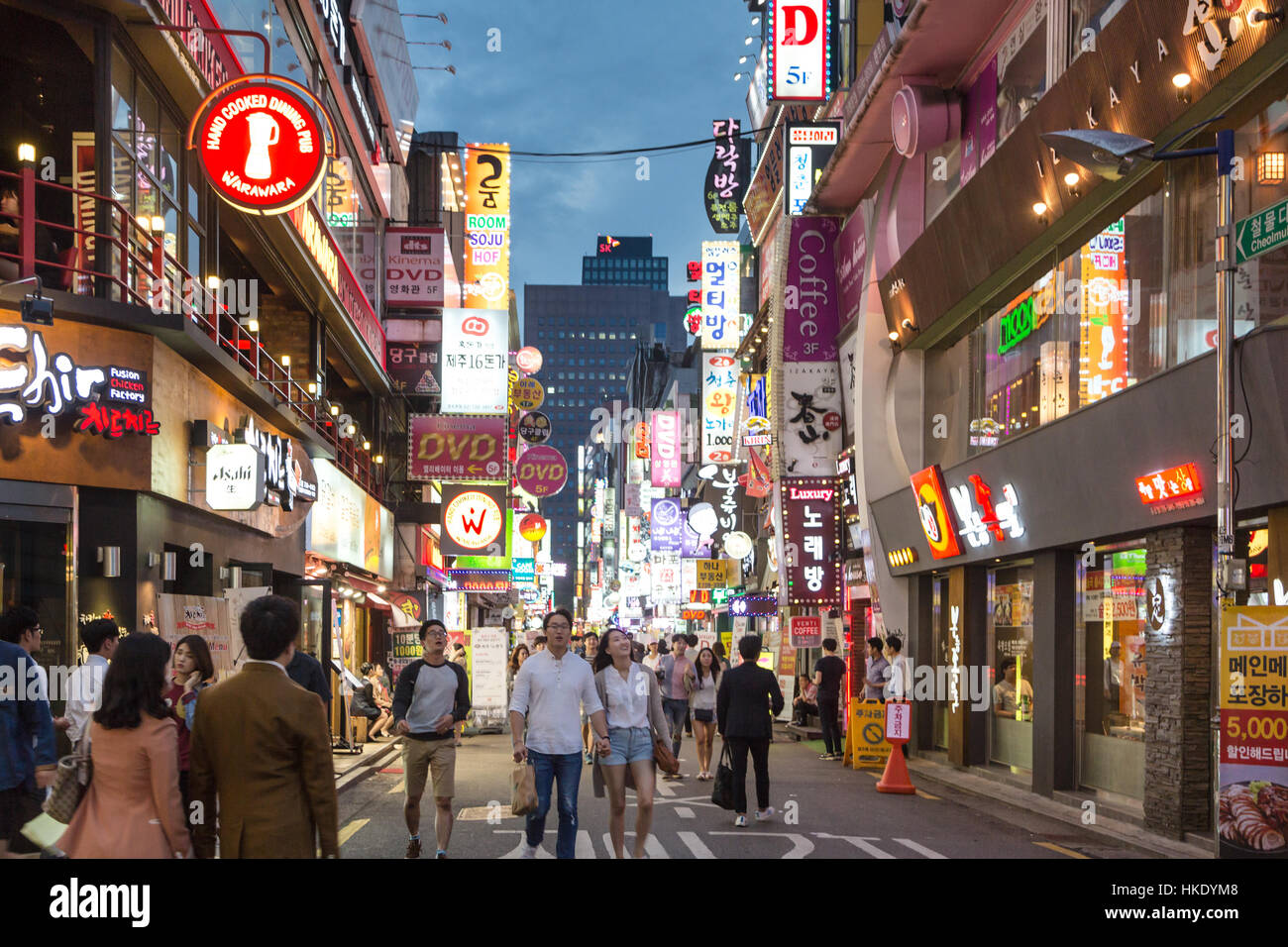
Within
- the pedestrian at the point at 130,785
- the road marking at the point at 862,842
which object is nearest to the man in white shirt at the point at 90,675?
the pedestrian at the point at 130,785

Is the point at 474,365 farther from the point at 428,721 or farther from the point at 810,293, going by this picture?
the point at 428,721

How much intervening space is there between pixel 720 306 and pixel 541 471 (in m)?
18.4

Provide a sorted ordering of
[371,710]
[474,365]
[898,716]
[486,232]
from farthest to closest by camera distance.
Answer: [486,232], [474,365], [371,710], [898,716]

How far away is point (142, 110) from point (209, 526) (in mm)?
5713

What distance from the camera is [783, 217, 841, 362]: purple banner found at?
29.2 m

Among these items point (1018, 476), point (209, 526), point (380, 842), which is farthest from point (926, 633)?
point (380, 842)

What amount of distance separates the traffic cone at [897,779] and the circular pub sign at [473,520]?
21372 mm

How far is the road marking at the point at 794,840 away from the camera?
11.5 metres

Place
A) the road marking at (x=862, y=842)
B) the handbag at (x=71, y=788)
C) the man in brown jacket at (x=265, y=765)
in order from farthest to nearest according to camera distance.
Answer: the road marking at (x=862, y=842), the handbag at (x=71, y=788), the man in brown jacket at (x=265, y=765)

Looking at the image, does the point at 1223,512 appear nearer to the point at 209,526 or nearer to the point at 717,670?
the point at 717,670

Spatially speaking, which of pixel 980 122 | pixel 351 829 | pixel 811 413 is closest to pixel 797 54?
pixel 811 413

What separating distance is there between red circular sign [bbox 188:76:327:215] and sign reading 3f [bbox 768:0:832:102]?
17.1m

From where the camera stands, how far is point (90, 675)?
1012 cm

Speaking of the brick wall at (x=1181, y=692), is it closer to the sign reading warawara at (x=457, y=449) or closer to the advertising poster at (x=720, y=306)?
the sign reading warawara at (x=457, y=449)
